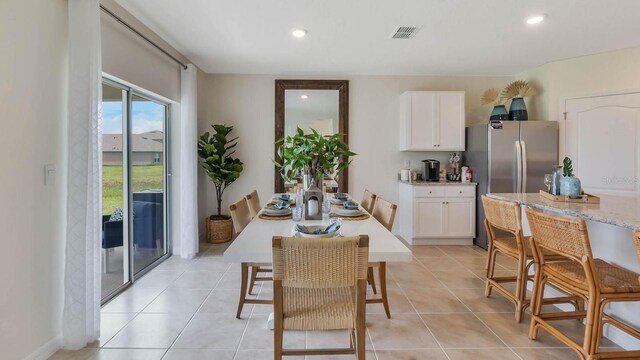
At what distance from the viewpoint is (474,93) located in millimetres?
4957

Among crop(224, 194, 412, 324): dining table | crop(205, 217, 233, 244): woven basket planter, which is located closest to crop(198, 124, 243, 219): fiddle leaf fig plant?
crop(205, 217, 233, 244): woven basket planter

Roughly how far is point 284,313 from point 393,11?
8.52 ft

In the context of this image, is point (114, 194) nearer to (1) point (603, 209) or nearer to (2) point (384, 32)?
(2) point (384, 32)

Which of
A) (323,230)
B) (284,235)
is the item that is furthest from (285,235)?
(323,230)

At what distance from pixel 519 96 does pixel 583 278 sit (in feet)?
11.3

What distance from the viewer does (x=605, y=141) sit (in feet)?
13.0

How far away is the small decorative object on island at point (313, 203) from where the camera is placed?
2.35m

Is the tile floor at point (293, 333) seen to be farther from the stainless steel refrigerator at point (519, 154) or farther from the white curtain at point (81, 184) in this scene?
the stainless steel refrigerator at point (519, 154)

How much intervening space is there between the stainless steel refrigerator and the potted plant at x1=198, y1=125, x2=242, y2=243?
3368mm

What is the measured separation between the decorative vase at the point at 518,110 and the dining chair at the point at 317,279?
397 centimetres

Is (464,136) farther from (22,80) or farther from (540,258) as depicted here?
(22,80)

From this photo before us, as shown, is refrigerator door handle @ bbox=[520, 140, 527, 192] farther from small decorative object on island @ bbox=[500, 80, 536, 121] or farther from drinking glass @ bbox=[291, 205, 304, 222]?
drinking glass @ bbox=[291, 205, 304, 222]

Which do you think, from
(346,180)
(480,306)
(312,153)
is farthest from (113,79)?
(480,306)

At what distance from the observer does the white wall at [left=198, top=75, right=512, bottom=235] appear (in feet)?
16.0
